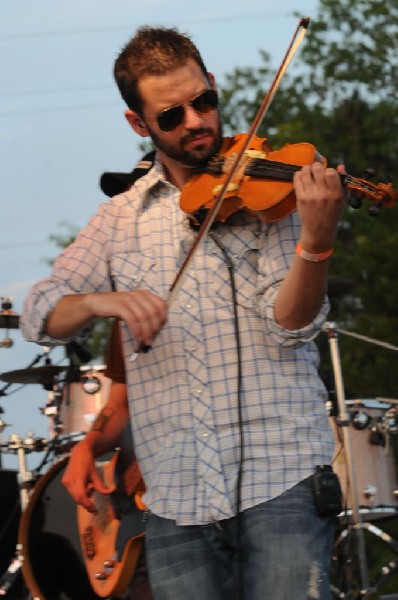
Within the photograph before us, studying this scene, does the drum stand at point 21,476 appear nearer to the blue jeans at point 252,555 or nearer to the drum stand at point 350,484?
the drum stand at point 350,484

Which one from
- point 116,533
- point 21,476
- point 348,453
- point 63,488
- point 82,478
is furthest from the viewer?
point 348,453

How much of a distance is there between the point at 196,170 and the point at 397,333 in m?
13.9

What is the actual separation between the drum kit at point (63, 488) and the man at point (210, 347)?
10.6 ft

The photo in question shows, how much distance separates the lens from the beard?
127 inches

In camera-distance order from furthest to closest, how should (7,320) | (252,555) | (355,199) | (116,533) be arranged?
(7,320)
(116,533)
(355,199)
(252,555)

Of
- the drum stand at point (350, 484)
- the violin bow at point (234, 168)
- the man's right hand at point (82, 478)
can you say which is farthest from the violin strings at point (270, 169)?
the drum stand at point (350, 484)

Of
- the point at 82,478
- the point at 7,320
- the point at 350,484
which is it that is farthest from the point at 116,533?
the point at 350,484

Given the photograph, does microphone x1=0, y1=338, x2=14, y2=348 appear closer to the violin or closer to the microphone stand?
the microphone stand

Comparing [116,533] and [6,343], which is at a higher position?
[6,343]

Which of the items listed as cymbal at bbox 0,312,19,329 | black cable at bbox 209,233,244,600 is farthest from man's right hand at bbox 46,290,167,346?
cymbal at bbox 0,312,19,329

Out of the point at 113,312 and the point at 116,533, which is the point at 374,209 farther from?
the point at 116,533

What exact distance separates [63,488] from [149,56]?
349 cm

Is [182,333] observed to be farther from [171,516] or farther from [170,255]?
[171,516]

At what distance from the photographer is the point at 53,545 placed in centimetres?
645
